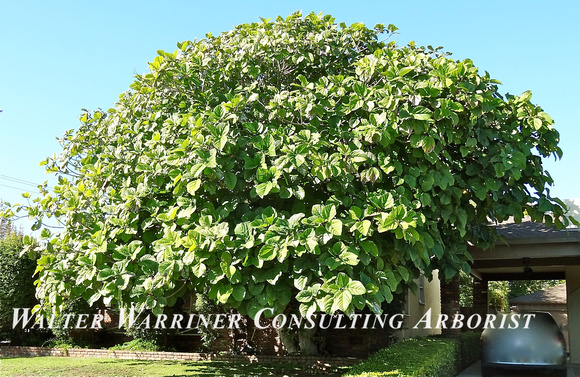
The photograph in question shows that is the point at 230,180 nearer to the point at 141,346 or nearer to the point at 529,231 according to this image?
the point at 529,231

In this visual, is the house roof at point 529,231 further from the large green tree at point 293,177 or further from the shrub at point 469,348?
the shrub at point 469,348

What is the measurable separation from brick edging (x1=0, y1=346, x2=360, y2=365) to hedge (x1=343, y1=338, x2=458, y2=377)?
3362 millimetres

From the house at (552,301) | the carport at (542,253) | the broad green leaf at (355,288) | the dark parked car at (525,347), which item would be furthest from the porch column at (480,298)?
the broad green leaf at (355,288)

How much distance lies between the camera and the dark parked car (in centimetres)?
949

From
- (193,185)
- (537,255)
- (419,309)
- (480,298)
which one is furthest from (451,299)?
(193,185)

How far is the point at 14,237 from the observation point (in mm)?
16906

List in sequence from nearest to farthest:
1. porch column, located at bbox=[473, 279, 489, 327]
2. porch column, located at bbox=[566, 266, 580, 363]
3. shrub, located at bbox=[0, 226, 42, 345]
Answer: porch column, located at bbox=[566, 266, 580, 363] → shrub, located at bbox=[0, 226, 42, 345] → porch column, located at bbox=[473, 279, 489, 327]

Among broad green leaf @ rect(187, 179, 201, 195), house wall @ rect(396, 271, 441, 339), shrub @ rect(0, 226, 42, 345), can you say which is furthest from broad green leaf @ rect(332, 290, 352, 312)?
shrub @ rect(0, 226, 42, 345)

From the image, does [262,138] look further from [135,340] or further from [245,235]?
[135,340]

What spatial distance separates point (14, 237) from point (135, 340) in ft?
17.5

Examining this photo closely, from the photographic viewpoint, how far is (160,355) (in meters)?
14.6

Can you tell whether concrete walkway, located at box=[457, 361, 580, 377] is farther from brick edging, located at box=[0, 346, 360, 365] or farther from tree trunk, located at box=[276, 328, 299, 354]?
tree trunk, located at box=[276, 328, 299, 354]

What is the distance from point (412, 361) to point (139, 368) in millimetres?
7219

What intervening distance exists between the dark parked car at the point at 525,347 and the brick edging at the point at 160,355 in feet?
12.8
